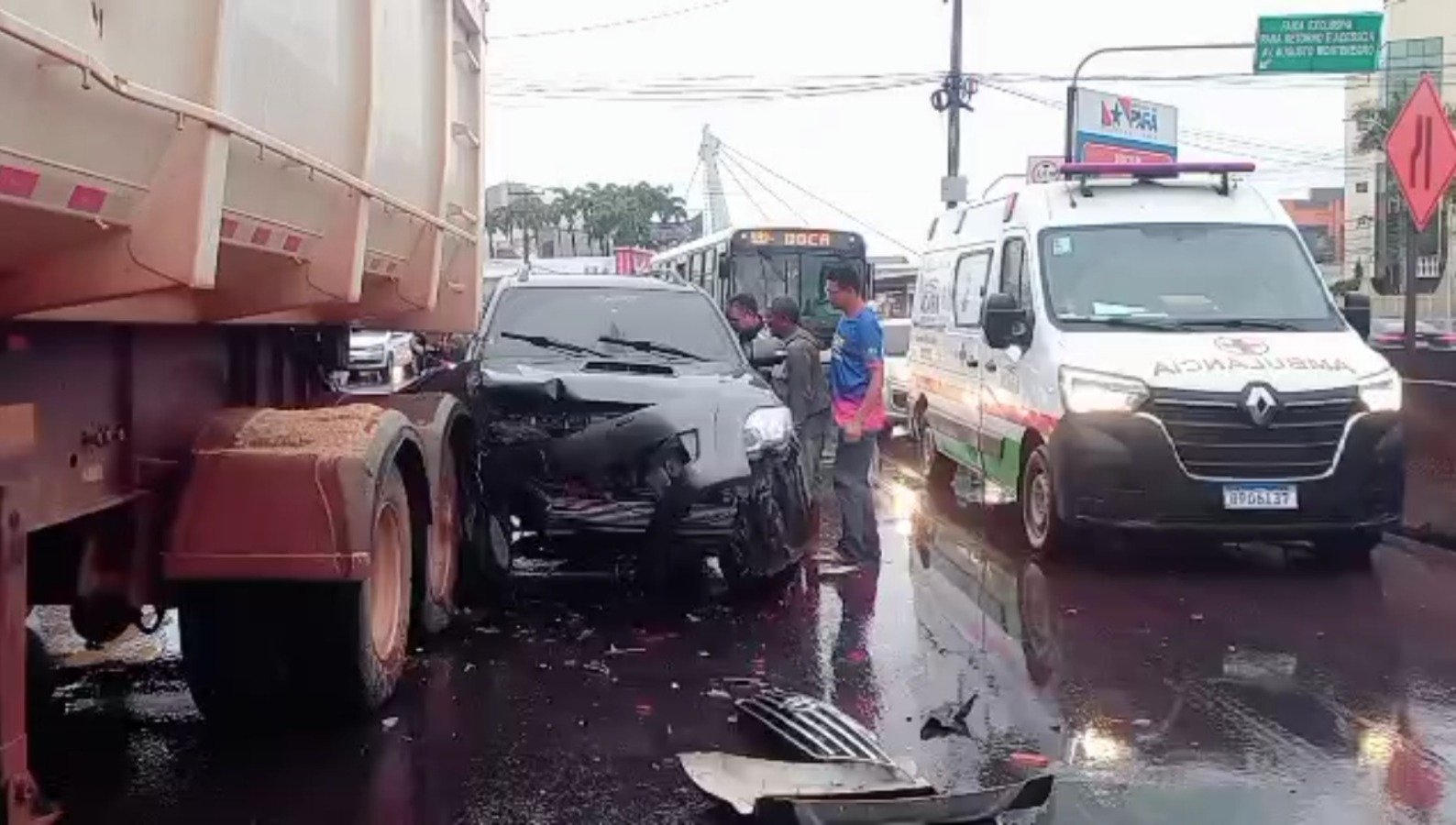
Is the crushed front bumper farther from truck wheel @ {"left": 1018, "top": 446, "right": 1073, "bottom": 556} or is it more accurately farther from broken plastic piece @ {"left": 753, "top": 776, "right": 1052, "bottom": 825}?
broken plastic piece @ {"left": 753, "top": 776, "right": 1052, "bottom": 825}

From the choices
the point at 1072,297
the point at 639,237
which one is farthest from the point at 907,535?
the point at 639,237

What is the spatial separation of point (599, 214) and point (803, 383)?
4947 centimetres

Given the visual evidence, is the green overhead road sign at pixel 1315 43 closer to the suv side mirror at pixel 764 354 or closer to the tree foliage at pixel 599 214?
the suv side mirror at pixel 764 354

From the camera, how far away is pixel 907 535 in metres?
11.8

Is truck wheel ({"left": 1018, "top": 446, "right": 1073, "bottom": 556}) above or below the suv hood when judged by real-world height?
below

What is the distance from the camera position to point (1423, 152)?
11891 mm

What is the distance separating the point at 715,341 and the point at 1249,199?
3.99m

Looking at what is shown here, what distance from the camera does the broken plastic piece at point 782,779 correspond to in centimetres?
519

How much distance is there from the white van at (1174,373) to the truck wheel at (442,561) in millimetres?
3663

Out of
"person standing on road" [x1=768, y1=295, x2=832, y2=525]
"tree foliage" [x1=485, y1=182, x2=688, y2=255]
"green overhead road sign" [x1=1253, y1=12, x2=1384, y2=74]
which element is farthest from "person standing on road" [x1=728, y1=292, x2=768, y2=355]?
"tree foliage" [x1=485, y1=182, x2=688, y2=255]

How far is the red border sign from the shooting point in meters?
11.8

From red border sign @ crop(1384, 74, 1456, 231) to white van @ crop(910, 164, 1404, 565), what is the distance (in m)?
1.61

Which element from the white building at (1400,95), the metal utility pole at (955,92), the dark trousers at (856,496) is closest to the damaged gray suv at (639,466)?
the dark trousers at (856,496)

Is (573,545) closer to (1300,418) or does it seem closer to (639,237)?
(1300,418)
